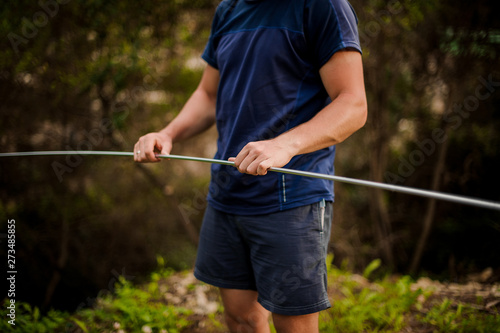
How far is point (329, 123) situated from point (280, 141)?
0.18 m

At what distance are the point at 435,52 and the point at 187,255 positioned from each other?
161 inches

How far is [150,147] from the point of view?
1.51 metres

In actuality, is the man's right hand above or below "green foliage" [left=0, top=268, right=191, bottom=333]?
above

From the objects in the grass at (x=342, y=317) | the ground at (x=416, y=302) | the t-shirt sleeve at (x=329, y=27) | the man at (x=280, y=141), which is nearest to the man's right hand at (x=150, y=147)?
the man at (x=280, y=141)

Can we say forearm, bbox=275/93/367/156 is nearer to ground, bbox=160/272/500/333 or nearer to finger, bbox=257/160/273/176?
finger, bbox=257/160/273/176

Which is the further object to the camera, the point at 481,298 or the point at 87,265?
the point at 87,265

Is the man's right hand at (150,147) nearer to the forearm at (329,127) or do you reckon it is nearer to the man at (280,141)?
the man at (280,141)

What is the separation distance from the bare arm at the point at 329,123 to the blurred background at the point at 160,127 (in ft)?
9.53

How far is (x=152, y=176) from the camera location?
173 inches

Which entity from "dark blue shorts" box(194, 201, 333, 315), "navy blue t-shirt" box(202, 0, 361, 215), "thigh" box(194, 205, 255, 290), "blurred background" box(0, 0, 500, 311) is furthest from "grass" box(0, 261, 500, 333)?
"navy blue t-shirt" box(202, 0, 361, 215)

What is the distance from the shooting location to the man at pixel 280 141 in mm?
1209

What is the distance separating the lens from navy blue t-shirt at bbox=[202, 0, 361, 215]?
1252 millimetres

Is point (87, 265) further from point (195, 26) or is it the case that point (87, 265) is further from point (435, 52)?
point (435, 52)

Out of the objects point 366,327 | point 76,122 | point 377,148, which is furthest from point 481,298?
point 76,122
